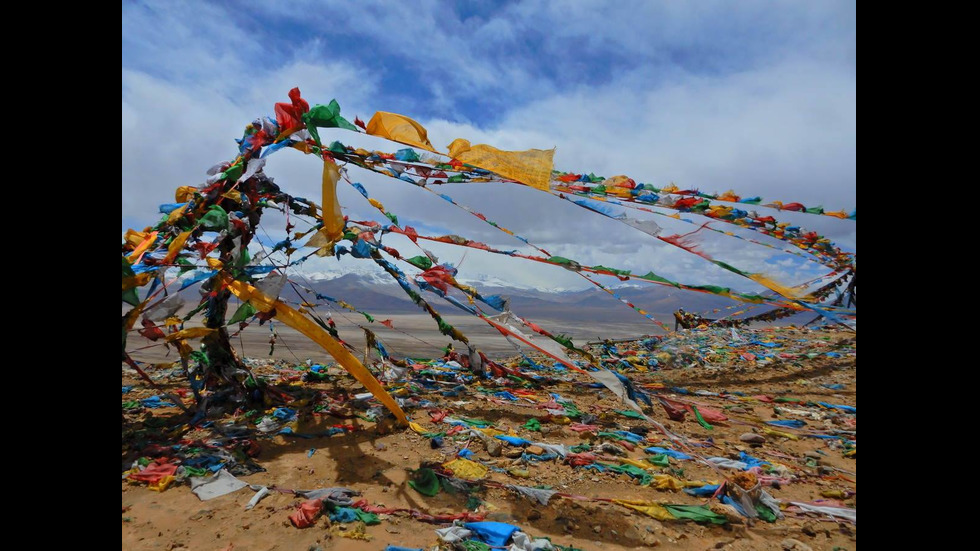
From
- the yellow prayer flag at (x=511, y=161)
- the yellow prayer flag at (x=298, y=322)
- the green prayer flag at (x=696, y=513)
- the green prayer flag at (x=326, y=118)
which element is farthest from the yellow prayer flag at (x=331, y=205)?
the green prayer flag at (x=696, y=513)

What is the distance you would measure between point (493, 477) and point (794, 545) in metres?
2.43

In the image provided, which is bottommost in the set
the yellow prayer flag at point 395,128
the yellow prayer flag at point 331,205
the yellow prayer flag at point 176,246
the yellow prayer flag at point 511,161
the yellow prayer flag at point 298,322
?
the yellow prayer flag at point 298,322

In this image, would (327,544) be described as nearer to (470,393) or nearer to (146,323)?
(146,323)

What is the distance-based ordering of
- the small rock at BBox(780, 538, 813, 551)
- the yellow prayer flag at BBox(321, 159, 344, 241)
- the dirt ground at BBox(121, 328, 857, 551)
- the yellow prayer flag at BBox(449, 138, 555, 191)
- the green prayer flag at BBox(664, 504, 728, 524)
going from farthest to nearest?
the yellow prayer flag at BBox(321, 159, 344, 241), the yellow prayer flag at BBox(449, 138, 555, 191), the green prayer flag at BBox(664, 504, 728, 524), the dirt ground at BBox(121, 328, 857, 551), the small rock at BBox(780, 538, 813, 551)

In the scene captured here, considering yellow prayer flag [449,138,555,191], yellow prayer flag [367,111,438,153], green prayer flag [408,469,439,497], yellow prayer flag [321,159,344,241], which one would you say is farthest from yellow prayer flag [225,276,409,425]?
yellow prayer flag [449,138,555,191]

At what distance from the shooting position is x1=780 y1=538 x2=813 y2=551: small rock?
288 cm

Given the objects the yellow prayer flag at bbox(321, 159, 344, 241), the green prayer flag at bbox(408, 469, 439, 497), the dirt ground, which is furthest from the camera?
the yellow prayer flag at bbox(321, 159, 344, 241)

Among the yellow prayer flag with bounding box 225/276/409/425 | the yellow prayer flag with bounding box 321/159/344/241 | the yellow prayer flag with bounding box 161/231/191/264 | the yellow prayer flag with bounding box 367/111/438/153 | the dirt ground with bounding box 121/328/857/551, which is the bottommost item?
the dirt ground with bounding box 121/328/857/551

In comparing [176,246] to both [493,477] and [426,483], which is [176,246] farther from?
[493,477]

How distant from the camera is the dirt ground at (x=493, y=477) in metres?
2.99

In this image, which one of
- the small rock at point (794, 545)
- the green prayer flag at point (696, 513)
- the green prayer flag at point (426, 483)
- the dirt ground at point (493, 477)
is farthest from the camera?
the green prayer flag at point (426, 483)

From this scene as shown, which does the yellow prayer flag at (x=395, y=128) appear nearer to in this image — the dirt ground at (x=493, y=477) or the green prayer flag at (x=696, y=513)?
the dirt ground at (x=493, y=477)

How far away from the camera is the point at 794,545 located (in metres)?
2.92

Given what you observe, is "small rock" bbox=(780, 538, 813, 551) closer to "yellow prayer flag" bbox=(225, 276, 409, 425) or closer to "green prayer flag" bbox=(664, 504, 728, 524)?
"green prayer flag" bbox=(664, 504, 728, 524)
